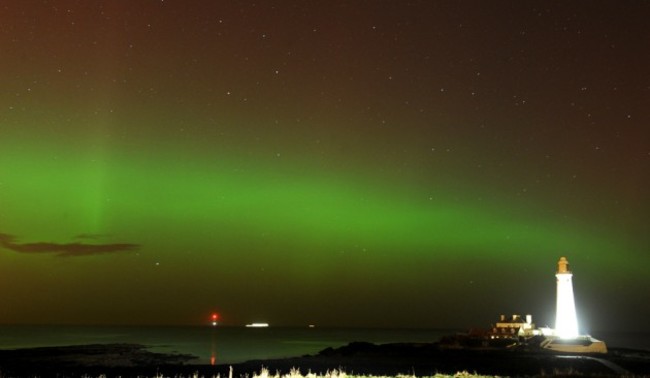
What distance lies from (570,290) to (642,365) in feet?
73.2

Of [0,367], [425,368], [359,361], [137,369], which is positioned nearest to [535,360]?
[425,368]

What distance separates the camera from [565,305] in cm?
6669

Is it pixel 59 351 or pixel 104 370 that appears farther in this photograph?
pixel 59 351

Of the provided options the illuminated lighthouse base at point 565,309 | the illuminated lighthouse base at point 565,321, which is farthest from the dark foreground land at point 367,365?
the illuminated lighthouse base at point 565,309

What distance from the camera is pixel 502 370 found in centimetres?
3969

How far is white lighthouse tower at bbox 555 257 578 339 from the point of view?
216 ft

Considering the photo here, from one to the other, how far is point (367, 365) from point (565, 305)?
95.1 feet

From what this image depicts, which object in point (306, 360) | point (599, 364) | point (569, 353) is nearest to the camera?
point (599, 364)

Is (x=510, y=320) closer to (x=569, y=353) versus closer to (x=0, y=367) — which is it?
(x=569, y=353)

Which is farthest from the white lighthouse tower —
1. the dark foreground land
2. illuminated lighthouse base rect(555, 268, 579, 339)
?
the dark foreground land

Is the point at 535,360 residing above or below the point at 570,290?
below

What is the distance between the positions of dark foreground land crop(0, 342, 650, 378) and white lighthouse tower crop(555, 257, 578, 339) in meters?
9.25

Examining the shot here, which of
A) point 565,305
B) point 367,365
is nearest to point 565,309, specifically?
point 565,305

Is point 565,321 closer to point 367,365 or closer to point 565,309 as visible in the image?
point 565,309
